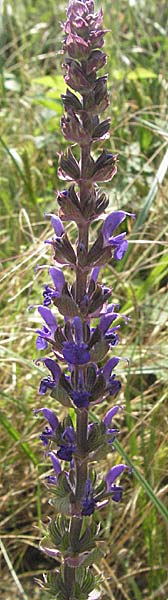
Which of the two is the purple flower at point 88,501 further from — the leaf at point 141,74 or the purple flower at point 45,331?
the leaf at point 141,74

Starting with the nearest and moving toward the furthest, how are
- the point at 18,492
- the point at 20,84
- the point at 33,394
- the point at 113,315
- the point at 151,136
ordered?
1. the point at 113,315
2. the point at 18,492
3. the point at 33,394
4. the point at 151,136
5. the point at 20,84

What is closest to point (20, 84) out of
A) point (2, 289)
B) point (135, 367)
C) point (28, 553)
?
point (2, 289)

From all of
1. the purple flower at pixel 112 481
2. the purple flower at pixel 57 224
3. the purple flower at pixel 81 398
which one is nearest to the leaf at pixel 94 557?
the purple flower at pixel 112 481

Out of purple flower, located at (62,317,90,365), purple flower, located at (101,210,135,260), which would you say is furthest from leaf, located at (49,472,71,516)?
purple flower, located at (101,210,135,260)

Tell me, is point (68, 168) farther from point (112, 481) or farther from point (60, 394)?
point (112, 481)

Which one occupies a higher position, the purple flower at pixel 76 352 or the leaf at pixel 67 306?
the leaf at pixel 67 306

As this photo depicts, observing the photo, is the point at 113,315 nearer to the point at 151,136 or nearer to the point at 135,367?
Answer: the point at 135,367
